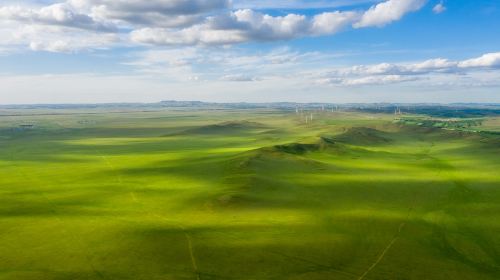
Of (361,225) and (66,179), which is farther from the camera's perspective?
(66,179)

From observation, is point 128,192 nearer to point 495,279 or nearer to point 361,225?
point 361,225

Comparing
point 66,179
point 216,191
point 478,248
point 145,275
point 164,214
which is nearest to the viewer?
point 145,275

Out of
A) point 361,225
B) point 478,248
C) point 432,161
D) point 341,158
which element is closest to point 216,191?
point 361,225

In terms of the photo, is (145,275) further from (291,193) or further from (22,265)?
(291,193)

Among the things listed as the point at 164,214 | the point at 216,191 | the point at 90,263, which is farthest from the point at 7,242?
the point at 216,191

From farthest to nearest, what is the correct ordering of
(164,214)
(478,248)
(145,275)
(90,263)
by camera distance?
(164,214)
(478,248)
(90,263)
(145,275)

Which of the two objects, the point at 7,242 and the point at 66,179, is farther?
the point at 66,179
